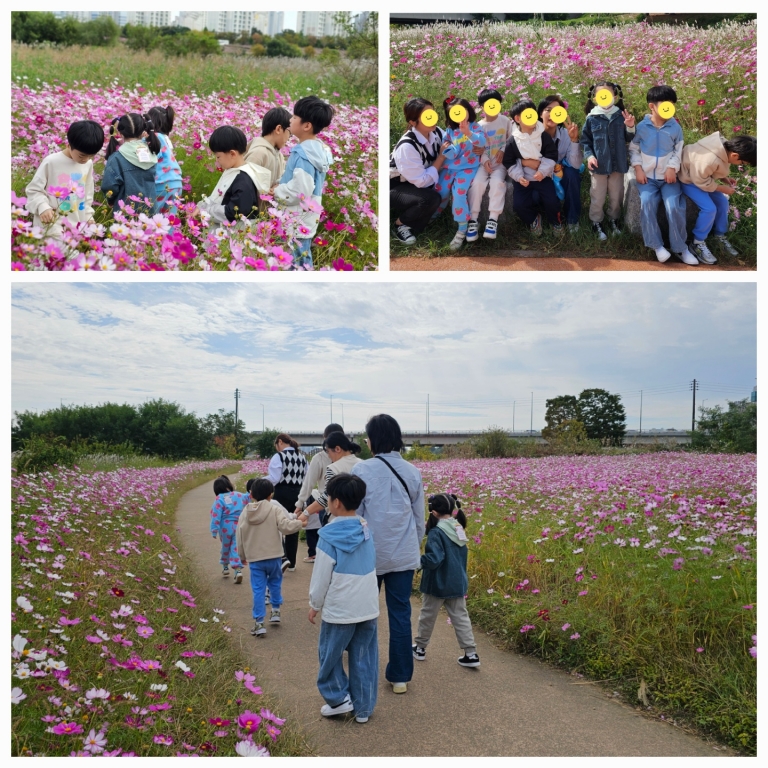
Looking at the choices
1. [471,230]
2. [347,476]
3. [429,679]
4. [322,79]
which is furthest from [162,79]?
[429,679]

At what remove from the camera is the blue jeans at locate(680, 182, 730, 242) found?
15.7 feet

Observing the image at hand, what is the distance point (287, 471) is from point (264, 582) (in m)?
1.13

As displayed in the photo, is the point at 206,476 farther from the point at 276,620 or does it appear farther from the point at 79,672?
the point at 79,672

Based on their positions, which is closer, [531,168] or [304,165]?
[304,165]

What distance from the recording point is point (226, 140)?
3.87 meters

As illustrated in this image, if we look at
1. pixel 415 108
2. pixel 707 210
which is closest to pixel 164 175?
pixel 415 108

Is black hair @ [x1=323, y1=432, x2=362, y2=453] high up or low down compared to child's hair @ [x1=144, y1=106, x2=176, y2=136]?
down

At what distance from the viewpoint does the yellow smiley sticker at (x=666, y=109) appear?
4.70 meters

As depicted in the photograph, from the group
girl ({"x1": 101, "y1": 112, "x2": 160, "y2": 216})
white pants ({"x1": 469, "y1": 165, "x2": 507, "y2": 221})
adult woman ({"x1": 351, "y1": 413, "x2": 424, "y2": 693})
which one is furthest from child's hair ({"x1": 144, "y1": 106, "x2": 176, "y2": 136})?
adult woman ({"x1": 351, "y1": 413, "x2": 424, "y2": 693})

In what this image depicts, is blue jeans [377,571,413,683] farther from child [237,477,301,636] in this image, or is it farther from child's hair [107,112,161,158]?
child's hair [107,112,161,158]

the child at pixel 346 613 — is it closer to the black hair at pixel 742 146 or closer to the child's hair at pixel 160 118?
the child's hair at pixel 160 118

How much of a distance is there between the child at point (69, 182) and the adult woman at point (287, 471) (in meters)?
2.09

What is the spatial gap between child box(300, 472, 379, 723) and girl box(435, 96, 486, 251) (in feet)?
9.26

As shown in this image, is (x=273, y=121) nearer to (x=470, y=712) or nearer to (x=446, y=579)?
(x=446, y=579)
